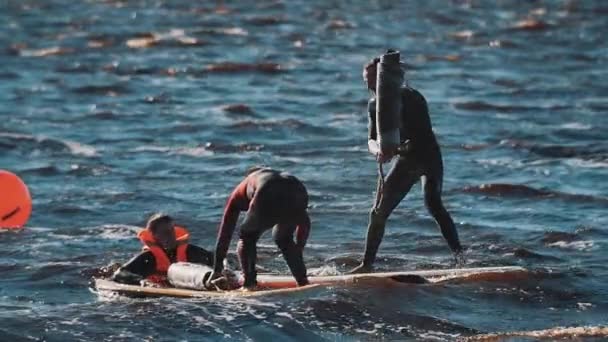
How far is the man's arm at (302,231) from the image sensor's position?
46.0 ft

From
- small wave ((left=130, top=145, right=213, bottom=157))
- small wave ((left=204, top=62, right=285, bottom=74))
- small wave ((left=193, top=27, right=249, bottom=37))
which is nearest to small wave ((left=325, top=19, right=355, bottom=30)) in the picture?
small wave ((left=193, top=27, right=249, bottom=37))

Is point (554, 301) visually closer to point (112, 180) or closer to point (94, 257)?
point (94, 257)

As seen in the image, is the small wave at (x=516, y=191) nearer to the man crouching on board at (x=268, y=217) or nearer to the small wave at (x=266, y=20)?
the man crouching on board at (x=268, y=217)

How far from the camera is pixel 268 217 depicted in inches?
543

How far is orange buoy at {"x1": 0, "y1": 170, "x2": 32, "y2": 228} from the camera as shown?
1773 cm

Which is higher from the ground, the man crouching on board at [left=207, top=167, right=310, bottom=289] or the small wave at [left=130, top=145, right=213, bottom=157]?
the man crouching on board at [left=207, top=167, right=310, bottom=289]

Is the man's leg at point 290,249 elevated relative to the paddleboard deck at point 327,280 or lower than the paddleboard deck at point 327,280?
elevated

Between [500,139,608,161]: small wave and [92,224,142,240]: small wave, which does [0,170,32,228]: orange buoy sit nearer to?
[92,224,142,240]: small wave

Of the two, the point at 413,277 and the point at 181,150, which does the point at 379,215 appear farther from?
the point at 181,150

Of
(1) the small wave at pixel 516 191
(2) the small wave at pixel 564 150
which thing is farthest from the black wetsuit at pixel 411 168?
(2) the small wave at pixel 564 150

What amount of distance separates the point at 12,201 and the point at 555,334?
24.3ft

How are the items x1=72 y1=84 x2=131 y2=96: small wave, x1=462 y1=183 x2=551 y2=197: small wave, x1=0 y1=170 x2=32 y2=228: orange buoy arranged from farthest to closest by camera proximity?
x1=72 y1=84 x2=131 y2=96: small wave, x1=462 y1=183 x2=551 y2=197: small wave, x1=0 y1=170 x2=32 y2=228: orange buoy

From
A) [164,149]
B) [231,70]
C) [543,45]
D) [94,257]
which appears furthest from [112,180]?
[543,45]

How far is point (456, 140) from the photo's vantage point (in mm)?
26078
